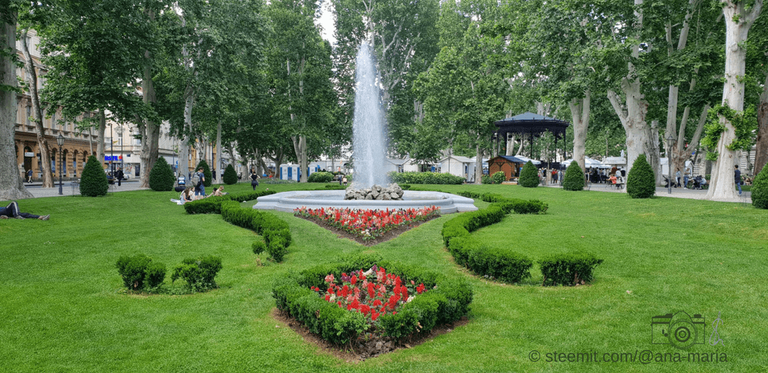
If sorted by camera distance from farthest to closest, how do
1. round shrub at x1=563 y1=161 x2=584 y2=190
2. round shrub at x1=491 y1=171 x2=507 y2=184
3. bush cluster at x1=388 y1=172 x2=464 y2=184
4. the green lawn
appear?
bush cluster at x1=388 y1=172 x2=464 y2=184 → round shrub at x1=491 y1=171 x2=507 y2=184 → round shrub at x1=563 y1=161 x2=584 y2=190 → the green lawn

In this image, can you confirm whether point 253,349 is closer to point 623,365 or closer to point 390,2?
point 623,365

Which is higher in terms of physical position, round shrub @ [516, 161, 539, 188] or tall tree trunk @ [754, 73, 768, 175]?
tall tree trunk @ [754, 73, 768, 175]

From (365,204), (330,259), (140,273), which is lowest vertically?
(330,259)

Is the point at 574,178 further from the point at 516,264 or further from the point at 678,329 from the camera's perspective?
the point at 678,329

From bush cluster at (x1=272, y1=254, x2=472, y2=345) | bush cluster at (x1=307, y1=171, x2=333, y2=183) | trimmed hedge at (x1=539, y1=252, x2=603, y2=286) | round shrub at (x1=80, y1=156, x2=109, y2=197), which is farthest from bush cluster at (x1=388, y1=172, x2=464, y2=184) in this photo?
bush cluster at (x1=272, y1=254, x2=472, y2=345)

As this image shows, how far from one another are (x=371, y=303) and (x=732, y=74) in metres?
17.6

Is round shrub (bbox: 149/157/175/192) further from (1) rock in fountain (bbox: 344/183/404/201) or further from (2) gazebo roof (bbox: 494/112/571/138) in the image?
(2) gazebo roof (bbox: 494/112/571/138)

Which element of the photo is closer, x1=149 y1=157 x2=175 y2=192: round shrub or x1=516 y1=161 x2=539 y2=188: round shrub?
x1=149 y1=157 x2=175 y2=192: round shrub

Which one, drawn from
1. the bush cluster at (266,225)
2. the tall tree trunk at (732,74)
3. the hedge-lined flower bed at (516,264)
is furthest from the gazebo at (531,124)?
the hedge-lined flower bed at (516,264)

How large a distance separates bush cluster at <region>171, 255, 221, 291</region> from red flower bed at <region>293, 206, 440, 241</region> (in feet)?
15.7

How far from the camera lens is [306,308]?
16.2ft

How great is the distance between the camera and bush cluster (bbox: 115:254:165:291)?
6.48m

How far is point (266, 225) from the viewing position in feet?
36.9

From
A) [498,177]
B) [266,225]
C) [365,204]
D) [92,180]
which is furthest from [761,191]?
[92,180]
